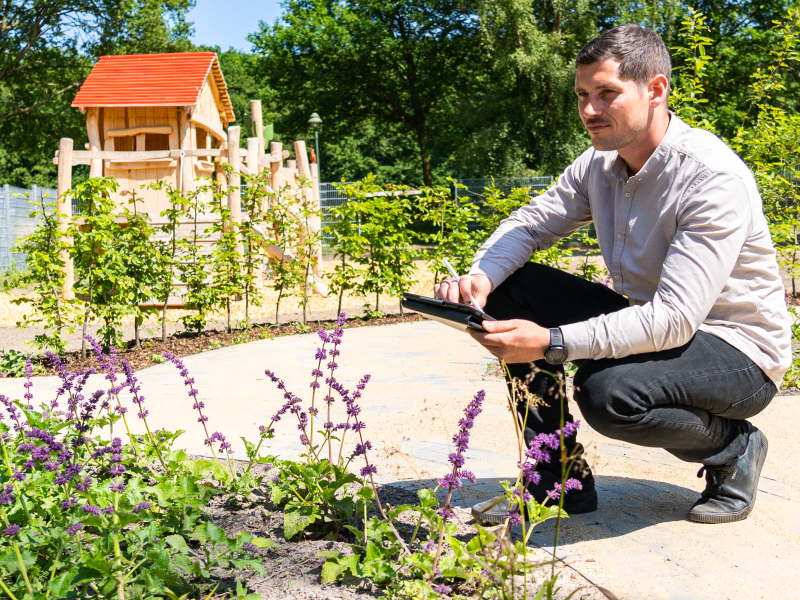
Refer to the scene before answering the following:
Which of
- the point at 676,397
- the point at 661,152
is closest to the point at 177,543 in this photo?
the point at 676,397

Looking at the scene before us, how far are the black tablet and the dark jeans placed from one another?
0.93 ft

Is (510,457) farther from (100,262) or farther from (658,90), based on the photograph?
(100,262)

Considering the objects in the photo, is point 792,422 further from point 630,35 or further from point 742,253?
point 630,35

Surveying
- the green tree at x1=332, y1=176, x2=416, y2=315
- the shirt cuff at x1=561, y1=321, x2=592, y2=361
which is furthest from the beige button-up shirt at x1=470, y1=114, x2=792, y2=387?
the green tree at x1=332, y1=176, x2=416, y2=315

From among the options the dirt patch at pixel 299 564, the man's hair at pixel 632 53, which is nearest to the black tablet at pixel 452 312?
the dirt patch at pixel 299 564

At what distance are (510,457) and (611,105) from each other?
66.4 inches

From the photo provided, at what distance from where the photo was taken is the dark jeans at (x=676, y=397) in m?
2.32

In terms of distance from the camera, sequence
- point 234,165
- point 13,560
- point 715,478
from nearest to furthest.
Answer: point 13,560, point 715,478, point 234,165

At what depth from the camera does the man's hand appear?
7.11 ft

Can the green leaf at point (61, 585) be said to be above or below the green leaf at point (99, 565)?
below

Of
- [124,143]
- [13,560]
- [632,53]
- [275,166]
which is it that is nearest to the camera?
[13,560]

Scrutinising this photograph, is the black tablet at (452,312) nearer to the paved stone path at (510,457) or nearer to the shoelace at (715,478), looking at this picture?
the paved stone path at (510,457)

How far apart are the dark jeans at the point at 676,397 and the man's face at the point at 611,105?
28.9 inches

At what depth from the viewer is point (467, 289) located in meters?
2.63
